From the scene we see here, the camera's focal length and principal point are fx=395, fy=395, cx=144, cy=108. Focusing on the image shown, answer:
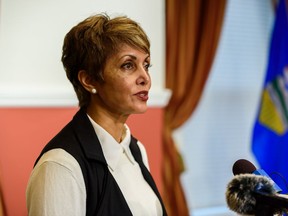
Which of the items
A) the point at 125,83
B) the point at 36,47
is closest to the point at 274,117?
the point at 36,47

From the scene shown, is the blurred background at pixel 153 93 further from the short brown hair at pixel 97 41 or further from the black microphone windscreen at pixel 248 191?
the black microphone windscreen at pixel 248 191

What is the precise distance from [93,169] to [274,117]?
2.00 meters

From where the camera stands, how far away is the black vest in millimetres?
1127

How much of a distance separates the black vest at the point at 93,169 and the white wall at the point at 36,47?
0.71m

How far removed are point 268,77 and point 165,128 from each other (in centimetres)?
93

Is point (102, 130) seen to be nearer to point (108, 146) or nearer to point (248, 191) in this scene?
point (108, 146)

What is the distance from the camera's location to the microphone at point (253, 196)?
0.77m

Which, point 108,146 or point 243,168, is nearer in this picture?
point 243,168

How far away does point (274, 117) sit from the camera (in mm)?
2832

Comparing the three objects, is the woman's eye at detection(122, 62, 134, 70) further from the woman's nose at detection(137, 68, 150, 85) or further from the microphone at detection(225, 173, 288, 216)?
the microphone at detection(225, 173, 288, 216)

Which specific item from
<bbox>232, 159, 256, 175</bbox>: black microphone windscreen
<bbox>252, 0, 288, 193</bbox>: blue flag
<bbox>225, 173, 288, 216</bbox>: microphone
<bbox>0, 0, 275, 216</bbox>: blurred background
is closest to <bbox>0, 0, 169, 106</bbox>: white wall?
<bbox>0, 0, 275, 216</bbox>: blurred background

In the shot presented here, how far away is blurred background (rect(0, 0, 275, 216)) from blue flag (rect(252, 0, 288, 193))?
14 cm

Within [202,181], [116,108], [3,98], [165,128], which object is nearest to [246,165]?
[116,108]

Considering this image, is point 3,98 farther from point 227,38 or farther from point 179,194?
point 227,38
